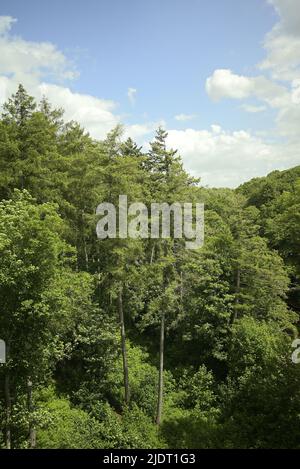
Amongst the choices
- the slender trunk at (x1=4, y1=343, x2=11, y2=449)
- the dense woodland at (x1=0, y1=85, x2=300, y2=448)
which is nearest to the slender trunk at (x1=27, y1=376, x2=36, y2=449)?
the dense woodland at (x1=0, y1=85, x2=300, y2=448)

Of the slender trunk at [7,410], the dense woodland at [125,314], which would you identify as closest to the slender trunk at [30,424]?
the dense woodland at [125,314]

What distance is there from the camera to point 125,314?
28422 mm

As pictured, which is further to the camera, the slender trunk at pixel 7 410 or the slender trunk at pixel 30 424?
the slender trunk at pixel 30 424

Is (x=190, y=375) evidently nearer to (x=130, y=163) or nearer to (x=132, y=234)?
(x=132, y=234)

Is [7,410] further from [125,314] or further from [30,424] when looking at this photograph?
[125,314]

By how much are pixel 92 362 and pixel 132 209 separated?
9.61 m

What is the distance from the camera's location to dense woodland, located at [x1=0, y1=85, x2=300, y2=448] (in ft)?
45.5

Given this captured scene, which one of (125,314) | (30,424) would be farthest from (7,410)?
(125,314)

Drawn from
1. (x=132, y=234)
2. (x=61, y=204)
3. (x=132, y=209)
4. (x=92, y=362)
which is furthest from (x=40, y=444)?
(x=61, y=204)

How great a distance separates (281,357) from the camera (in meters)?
18.1

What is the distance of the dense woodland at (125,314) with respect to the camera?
13.9 meters

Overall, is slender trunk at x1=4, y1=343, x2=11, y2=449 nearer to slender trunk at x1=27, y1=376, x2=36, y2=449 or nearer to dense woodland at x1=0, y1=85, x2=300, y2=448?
dense woodland at x1=0, y1=85, x2=300, y2=448

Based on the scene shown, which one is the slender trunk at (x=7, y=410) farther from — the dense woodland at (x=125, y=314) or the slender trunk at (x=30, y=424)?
the slender trunk at (x=30, y=424)

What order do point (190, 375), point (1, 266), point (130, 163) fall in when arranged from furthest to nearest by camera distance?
1. point (190, 375)
2. point (130, 163)
3. point (1, 266)
